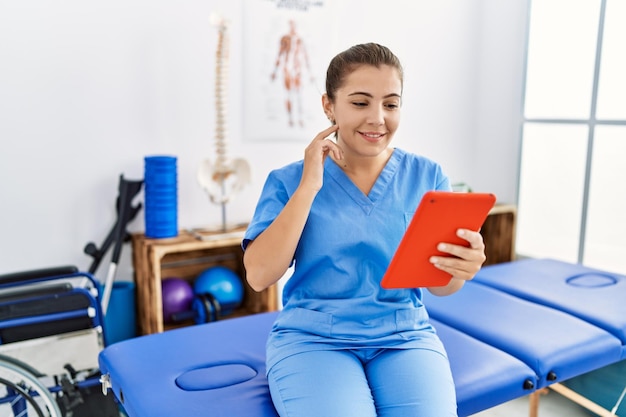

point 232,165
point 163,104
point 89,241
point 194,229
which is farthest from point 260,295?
point 163,104

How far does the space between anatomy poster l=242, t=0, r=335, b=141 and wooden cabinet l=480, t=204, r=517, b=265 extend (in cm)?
120

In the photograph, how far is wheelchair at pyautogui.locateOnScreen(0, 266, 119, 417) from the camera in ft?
5.84

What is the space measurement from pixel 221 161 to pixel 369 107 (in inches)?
53.9

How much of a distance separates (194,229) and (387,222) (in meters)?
1.52

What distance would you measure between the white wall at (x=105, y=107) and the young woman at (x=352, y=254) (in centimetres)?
141

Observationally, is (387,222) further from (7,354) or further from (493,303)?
(7,354)

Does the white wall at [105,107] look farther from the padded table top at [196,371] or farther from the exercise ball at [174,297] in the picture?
the padded table top at [196,371]

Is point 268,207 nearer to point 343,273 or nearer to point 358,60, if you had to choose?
point 343,273

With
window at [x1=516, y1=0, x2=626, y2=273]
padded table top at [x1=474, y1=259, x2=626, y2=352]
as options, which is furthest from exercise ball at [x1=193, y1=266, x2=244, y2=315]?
window at [x1=516, y1=0, x2=626, y2=273]

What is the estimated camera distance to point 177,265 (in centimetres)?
282

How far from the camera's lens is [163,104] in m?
2.69

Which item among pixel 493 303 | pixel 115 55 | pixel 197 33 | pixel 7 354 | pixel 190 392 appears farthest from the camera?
pixel 197 33

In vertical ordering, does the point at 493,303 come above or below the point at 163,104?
below

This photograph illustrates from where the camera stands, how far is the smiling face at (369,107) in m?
1.39
